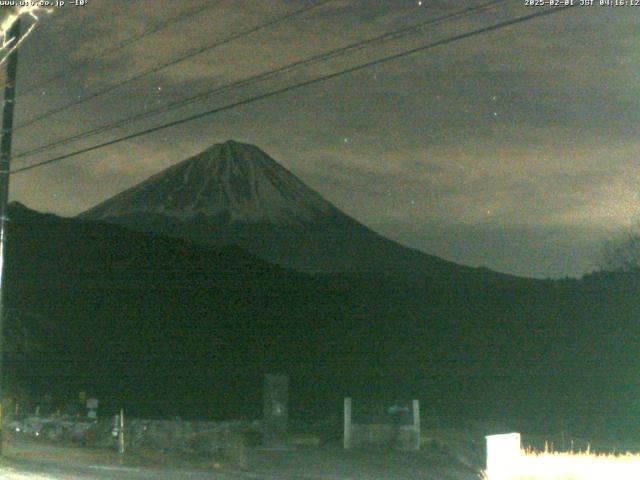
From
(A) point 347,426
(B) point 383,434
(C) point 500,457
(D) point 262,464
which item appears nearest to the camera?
(C) point 500,457

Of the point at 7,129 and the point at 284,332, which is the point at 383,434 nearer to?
the point at 7,129

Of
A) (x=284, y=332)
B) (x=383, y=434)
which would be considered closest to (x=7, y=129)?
(x=383, y=434)

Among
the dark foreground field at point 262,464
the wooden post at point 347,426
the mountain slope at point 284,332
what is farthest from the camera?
the mountain slope at point 284,332

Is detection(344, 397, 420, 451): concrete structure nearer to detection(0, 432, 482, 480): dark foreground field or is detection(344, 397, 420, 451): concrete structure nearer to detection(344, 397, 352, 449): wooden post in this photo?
detection(344, 397, 352, 449): wooden post

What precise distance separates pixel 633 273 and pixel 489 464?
1721 inches

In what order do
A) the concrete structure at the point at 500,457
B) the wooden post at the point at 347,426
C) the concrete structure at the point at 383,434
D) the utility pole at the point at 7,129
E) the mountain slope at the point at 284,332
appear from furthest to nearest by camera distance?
1. the mountain slope at the point at 284,332
2. the wooden post at the point at 347,426
3. the concrete structure at the point at 383,434
4. the utility pole at the point at 7,129
5. the concrete structure at the point at 500,457

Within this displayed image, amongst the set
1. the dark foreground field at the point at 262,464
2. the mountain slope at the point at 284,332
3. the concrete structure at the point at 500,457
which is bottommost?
the dark foreground field at the point at 262,464

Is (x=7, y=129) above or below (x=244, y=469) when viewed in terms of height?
above

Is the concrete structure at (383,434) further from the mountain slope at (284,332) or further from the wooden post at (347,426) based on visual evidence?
the mountain slope at (284,332)

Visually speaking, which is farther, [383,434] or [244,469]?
[383,434]

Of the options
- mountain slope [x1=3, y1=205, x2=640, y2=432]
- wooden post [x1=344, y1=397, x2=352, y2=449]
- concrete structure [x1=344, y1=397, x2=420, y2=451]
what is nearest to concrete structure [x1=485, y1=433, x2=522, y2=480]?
concrete structure [x1=344, y1=397, x2=420, y2=451]

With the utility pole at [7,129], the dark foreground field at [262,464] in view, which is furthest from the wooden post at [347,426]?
the utility pole at [7,129]

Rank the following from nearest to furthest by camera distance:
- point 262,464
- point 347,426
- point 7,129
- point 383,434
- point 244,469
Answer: point 244,469, point 262,464, point 7,129, point 383,434, point 347,426

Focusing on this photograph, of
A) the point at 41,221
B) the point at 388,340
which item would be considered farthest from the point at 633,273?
the point at 41,221
